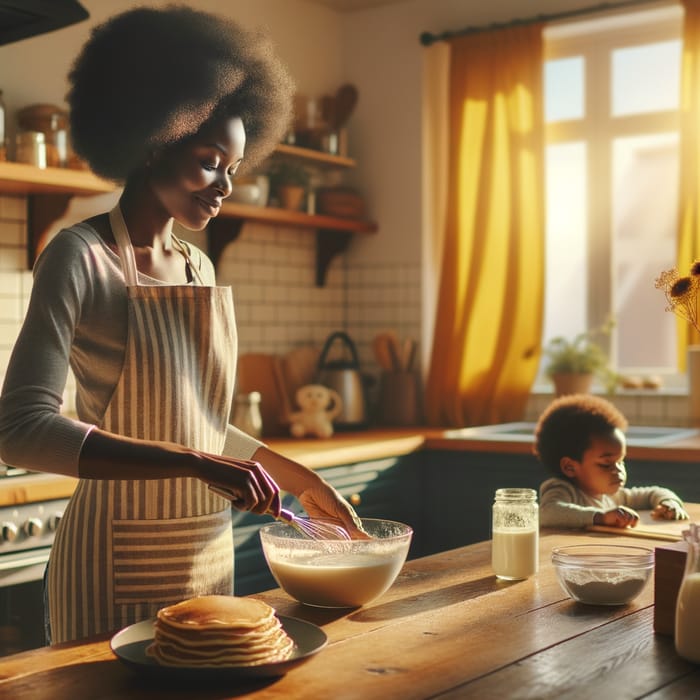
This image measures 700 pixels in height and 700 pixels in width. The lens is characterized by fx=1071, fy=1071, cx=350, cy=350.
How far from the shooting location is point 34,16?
269 cm

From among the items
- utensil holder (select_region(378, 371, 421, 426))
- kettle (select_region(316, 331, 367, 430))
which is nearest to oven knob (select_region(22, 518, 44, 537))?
kettle (select_region(316, 331, 367, 430))

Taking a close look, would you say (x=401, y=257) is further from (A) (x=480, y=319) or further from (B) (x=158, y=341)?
(B) (x=158, y=341)

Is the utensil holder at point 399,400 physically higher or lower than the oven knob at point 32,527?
higher

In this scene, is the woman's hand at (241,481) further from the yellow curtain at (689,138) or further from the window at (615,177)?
the window at (615,177)

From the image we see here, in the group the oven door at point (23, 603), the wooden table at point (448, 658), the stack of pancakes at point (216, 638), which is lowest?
the oven door at point (23, 603)

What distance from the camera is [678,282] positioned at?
1.62m

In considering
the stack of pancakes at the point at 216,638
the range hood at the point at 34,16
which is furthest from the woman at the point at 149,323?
the range hood at the point at 34,16

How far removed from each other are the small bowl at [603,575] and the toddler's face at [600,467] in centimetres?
82

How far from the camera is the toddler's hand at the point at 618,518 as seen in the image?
81.7 inches

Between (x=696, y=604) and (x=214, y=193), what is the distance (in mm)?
943

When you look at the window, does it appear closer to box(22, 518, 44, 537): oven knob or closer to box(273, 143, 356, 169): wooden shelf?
box(273, 143, 356, 169): wooden shelf

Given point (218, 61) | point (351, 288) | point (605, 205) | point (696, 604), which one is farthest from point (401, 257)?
point (696, 604)

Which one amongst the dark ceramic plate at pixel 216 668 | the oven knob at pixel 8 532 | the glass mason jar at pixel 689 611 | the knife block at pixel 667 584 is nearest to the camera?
the dark ceramic plate at pixel 216 668

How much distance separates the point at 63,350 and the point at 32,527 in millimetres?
1161
